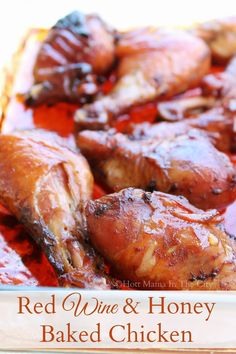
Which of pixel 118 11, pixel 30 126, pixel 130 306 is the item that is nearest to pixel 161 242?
pixel 130 306

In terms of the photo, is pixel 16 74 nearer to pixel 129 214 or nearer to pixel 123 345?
pixel 129 214

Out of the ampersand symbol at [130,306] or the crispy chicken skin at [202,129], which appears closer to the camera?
the ampersand symbol at [130,306]

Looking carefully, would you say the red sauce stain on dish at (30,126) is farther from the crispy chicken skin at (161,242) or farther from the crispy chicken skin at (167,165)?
the crispy chicken skin at (161,242)

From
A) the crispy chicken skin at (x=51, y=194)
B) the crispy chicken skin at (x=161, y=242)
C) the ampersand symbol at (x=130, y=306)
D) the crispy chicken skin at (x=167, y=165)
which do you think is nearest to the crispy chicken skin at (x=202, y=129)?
the crispy chicken skin at (x=167, y=165)

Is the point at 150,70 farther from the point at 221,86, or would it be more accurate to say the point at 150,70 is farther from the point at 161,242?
the point at 161,242

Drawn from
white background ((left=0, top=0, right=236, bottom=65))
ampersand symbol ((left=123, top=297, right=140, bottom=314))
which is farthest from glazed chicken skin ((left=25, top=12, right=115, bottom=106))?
ampersand symbol ((left=123, top=297, right=140, bottom=314))

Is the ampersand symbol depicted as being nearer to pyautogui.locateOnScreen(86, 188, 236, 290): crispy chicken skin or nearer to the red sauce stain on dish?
pyautogui.locateOnScreen(86, 188, 236, 290): crispy chicken skin
